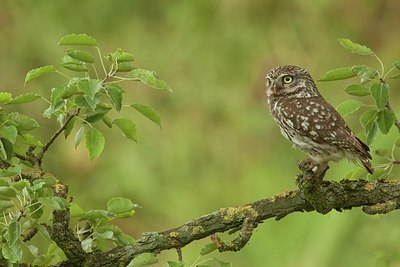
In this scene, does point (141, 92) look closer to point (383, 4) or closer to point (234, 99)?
point (234, 99)

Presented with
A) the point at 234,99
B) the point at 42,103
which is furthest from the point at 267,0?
the point at 42,103

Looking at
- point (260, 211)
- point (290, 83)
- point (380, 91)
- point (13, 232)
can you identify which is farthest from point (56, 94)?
point (290, 83)

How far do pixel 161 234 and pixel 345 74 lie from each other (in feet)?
1.76

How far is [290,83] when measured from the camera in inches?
113

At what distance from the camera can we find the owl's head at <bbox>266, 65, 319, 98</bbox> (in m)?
2.83

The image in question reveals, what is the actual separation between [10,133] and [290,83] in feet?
3.68

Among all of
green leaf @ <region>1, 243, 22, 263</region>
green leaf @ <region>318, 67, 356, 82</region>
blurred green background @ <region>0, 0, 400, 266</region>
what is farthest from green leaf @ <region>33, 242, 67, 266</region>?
blurred green background @ <region>0, 0, 400, 266</region>

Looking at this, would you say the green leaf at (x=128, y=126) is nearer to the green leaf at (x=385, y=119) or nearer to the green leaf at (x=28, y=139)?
the green leaf at (x=28, y=139)

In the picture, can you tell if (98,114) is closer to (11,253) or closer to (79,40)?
(79,40)

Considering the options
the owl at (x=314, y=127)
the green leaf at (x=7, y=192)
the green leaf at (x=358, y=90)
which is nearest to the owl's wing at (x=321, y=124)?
the owl at (x=314, y=127)

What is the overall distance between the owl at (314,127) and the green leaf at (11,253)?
2.32ft

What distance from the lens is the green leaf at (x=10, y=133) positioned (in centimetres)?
196

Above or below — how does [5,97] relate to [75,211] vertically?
above

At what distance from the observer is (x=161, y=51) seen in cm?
600
